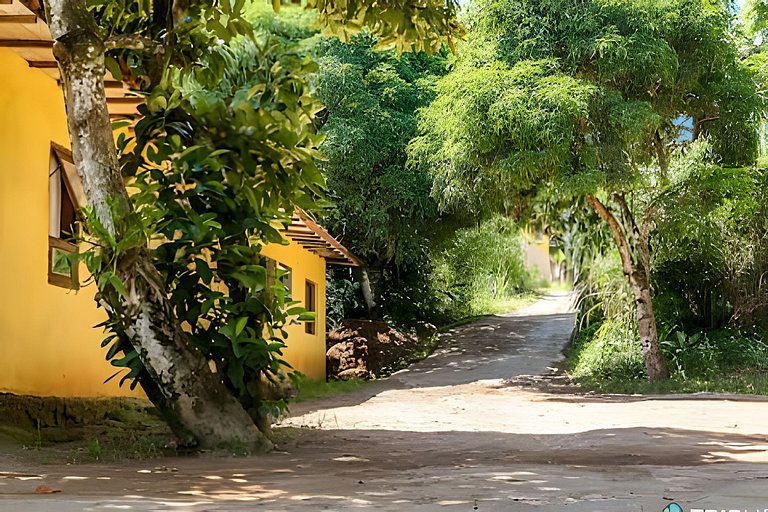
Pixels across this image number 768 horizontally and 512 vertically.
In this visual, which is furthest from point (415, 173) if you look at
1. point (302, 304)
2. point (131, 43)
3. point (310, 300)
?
point (131, 43)

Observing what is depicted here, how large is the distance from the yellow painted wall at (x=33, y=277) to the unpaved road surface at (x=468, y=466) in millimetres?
2344

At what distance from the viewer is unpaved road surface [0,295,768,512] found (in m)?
4.77

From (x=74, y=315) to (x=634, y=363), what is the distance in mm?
11889

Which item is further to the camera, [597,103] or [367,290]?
[367,290]

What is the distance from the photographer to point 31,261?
869cm

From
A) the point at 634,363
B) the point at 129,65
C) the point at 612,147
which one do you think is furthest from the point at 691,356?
the point at 129,65

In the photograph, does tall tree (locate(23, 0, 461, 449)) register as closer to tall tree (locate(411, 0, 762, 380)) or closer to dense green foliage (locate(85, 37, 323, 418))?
dense green foliage (locate(85, 37, 323, 418))

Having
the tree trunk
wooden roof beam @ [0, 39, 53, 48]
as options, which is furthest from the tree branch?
the tree trunk

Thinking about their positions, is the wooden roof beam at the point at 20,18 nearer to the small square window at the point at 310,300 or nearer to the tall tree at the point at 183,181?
the tall tree at the point at 183,181

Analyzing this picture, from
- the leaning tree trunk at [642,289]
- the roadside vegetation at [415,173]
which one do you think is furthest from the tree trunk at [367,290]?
the leaning tree trunk at [642,289]

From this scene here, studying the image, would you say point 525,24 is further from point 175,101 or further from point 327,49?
point 175,101

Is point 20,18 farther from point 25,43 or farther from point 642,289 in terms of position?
point 642,289

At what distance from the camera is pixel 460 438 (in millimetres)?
9109

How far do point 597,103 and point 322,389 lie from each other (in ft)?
23.2
